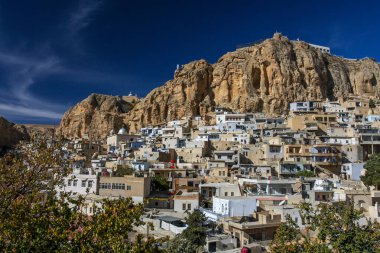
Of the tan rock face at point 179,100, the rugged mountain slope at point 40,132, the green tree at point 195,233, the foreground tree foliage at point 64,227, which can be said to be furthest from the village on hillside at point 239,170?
the tan rock face at point 179,100

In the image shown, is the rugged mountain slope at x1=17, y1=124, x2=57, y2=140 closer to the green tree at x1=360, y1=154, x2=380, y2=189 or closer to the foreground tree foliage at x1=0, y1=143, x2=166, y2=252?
the foreground tree foliage at x1=0, y1=143, x2=166, y2=252

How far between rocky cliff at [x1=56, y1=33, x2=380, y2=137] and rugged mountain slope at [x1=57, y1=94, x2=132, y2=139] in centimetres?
23

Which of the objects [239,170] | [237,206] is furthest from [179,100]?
[237,206]

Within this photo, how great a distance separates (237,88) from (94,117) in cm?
3492

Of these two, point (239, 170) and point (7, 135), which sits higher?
point (7, 135)

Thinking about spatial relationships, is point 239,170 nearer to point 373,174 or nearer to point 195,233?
point 373,174

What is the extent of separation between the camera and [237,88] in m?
86.2

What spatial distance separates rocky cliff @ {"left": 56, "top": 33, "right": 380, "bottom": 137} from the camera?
8406 centimetres

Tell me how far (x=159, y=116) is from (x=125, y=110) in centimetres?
1792

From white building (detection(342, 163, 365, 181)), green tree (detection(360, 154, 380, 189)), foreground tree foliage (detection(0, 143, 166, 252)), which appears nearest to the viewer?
foreground tree foliage (detection(0, 143, 166, 252))

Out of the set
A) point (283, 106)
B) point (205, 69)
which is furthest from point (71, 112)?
point (283, 106)

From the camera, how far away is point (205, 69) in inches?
3551

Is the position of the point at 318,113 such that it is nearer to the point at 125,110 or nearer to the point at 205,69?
A: the point at 205,69

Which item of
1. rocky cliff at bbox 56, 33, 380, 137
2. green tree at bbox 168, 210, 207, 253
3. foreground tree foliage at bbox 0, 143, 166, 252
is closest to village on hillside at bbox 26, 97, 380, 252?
green tree at bbox 168, 210, 207, 253
